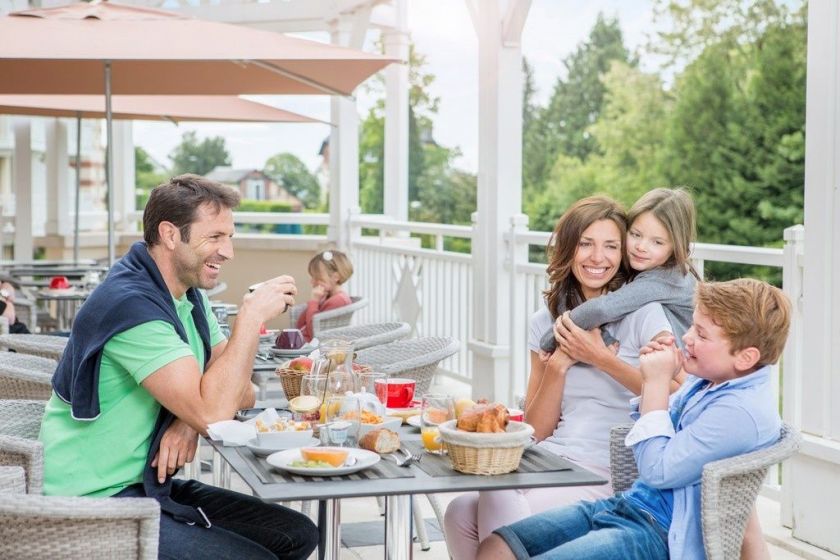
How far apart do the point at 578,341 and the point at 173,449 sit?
112 cm

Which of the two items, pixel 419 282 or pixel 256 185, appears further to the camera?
pixel 256 185

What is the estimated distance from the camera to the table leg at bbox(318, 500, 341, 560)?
2721 mm

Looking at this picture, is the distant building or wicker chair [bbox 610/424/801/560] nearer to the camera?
wicker chair [bbox 610/424/801/560]

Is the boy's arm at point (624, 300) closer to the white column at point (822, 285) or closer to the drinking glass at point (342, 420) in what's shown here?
the drinking glass at point (342, 420)

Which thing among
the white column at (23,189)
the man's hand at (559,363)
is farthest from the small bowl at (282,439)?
the white column at (23,189)

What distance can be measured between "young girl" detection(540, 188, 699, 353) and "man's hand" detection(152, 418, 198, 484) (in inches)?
42.1

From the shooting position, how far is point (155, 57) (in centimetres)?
486

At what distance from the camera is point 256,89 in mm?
6312

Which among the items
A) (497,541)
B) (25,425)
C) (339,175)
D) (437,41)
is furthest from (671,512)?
(437,41)

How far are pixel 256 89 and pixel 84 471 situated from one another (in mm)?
3945

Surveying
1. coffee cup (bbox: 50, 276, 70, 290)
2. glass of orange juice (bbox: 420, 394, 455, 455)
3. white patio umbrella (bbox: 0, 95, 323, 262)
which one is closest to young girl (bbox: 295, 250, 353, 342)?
white patio umbrella (bbox: 0, 95, 323, 262)

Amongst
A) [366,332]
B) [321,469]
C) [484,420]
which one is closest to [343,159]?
[366,332]

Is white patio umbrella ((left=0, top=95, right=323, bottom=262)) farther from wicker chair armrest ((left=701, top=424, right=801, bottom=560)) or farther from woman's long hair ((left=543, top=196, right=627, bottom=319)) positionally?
wicker chair armrest ((left=701, top=424, right=801, bottom=560))

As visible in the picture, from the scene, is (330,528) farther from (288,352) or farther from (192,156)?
(192,156)
